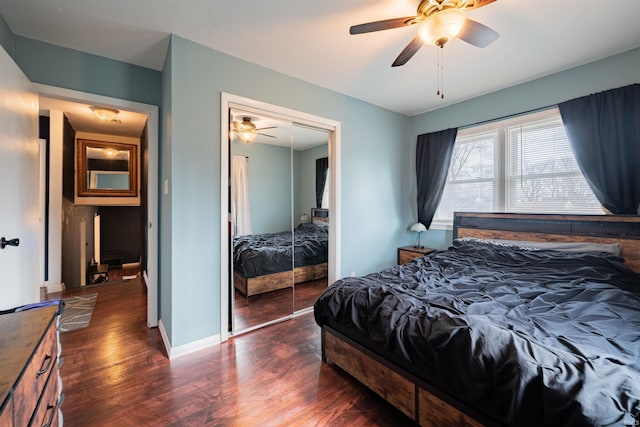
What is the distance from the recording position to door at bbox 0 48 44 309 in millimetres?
1635

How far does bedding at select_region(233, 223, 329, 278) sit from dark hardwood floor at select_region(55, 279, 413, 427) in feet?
2.31

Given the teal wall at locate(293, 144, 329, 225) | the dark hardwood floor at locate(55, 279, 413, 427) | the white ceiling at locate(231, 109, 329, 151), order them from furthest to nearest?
1. the teal wall at locate(293, 144, 329, 225)
2. the white ceiling at locate(231, 109, 329, 151)
3. the dark hardwood floor at locate(55, 279, 413, 427)

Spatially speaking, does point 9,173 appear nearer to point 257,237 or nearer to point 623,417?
point 257,237

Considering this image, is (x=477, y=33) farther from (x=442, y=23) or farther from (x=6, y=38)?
(x=6, y=38)

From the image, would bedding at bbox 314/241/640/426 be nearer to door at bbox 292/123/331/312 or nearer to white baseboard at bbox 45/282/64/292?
door at bbox 292/123/331/312

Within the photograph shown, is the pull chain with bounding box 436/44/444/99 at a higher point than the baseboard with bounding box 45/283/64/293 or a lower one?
higher

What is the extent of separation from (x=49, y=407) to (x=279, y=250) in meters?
2.14

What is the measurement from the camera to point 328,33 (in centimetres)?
218

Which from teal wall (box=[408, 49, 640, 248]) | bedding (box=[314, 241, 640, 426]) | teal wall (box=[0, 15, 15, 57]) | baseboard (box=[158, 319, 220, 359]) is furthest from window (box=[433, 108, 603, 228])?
teal wall (box=[0, 15, 15, 57])

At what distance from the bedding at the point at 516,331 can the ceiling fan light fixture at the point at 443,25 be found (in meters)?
1.72

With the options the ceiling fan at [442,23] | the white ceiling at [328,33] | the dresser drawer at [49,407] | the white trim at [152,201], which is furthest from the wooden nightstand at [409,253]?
the dresser drawer at [49,407]

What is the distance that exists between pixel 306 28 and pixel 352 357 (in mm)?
2556

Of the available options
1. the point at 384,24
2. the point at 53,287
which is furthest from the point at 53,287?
the point at 384,24

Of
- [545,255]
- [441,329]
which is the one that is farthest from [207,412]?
[545,255]
